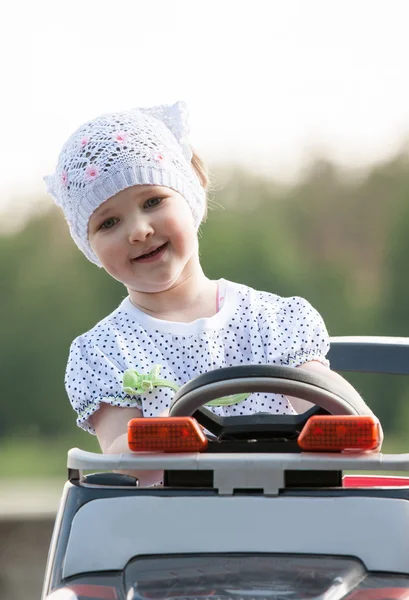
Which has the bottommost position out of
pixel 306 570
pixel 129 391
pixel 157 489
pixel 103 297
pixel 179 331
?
pixel 306 570

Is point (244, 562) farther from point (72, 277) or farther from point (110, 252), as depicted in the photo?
point (72, 277)

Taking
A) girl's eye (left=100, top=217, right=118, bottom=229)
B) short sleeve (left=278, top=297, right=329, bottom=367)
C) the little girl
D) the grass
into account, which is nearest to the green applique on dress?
the little girl

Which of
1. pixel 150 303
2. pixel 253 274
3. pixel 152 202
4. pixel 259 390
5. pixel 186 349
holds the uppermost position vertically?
pixel 253 274

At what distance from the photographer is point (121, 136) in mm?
3582

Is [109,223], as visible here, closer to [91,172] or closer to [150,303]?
[91,172]

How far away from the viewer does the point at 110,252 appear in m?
3.44

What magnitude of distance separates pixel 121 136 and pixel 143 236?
1.23 feet

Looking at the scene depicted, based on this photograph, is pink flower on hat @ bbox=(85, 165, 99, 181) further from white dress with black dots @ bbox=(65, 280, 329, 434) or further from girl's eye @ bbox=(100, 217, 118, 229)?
white dress with black dots @ bbox=(65, 280, 329, 434)

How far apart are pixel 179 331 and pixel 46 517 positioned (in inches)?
305

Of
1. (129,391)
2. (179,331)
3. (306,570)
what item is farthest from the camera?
(179,331)

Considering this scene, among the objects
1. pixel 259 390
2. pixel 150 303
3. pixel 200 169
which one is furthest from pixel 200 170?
pixel 259 390

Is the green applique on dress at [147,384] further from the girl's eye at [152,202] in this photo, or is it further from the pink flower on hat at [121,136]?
the pink flower on hat at [121,136]

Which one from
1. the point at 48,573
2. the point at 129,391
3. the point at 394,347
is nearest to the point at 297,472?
the point at 48,573

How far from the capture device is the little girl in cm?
343
